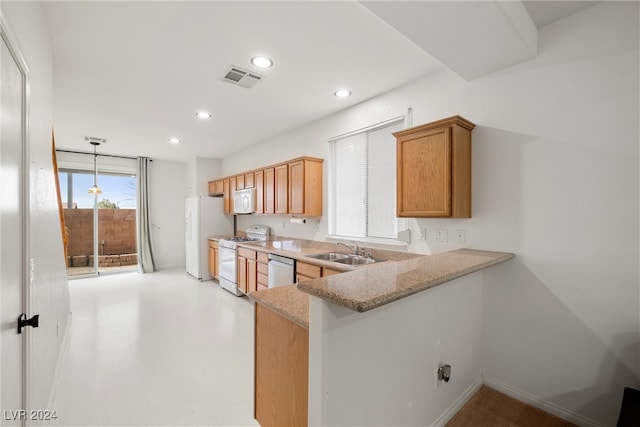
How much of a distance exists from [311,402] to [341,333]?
0.32 m

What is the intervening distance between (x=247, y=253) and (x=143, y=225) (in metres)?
3.61

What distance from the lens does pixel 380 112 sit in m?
3.09

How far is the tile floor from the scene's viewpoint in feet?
6.39

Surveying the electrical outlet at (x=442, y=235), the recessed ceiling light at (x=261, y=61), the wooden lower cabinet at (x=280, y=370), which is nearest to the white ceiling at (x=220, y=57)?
the recessed ceiling light at (x=261, y=61)

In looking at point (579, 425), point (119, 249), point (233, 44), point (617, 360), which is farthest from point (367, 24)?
point (119, 249)

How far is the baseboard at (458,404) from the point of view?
177 cm

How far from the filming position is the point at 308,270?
10.0ft

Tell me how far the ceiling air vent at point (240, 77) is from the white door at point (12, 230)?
4.85ft

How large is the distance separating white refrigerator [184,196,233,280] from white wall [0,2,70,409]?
3.40 metres

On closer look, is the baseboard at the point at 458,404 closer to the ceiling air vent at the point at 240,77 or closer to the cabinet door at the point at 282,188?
the cabinet door at the point at 282,188

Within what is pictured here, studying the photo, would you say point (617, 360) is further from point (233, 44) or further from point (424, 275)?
point (233, 44)

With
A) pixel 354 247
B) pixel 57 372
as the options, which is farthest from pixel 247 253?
pixel 57 372

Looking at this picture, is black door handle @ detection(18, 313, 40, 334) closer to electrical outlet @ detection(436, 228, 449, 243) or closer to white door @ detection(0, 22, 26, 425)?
white door @ detection(0, 22, 26, 425)

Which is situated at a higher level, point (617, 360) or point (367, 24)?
point (367, 24)
